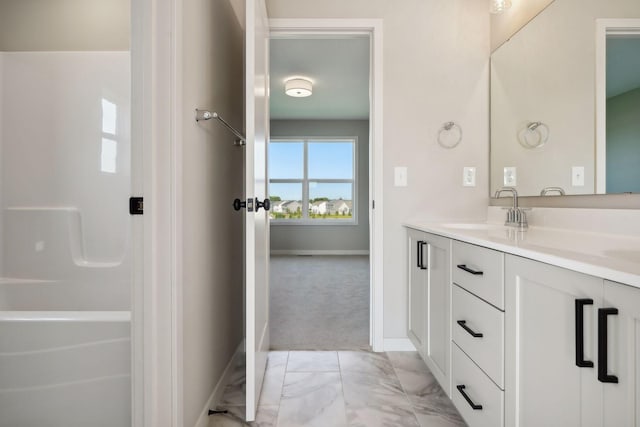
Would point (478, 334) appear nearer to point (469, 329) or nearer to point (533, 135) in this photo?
point (469, 329)

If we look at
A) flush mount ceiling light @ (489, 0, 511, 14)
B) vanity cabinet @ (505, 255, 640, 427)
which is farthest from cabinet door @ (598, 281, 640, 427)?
flush mount ceiling light @ (489, 0, 511, 14)

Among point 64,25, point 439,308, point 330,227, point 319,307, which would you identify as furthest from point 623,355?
point 330,227

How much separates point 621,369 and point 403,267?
57.0 inches

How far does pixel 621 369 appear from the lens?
1.97 feet

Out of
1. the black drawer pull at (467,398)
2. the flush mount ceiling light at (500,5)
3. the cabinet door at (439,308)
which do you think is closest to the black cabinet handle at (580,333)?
the black drawer pull at (467,398)

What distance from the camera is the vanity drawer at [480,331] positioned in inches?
39.0

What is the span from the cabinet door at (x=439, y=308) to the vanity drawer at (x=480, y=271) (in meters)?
0.10

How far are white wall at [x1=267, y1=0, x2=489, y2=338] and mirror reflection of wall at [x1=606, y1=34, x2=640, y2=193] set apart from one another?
2.61ft

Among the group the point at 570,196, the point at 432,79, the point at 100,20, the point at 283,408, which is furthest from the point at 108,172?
the point at 570,196

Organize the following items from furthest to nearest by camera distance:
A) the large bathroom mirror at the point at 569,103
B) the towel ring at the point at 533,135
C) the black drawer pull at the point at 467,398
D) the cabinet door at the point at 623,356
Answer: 1. the towel ring at the point at 533,135
2. the large bathroom mirror at the point at 569,103
3. the black drawer pull at the point at 467,398
4. the cabinet door at the point at 623,356

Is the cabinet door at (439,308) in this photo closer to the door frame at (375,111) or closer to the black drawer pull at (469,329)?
the black drawer pull at (469,329)

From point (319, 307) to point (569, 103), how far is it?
233cm

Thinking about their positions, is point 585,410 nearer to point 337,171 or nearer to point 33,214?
point 33,214

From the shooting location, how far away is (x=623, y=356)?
60cm
